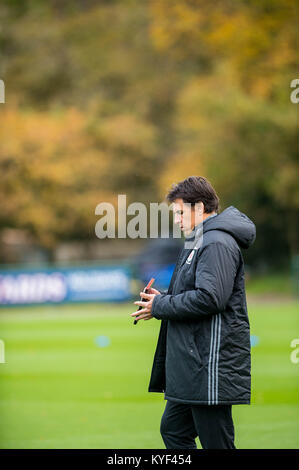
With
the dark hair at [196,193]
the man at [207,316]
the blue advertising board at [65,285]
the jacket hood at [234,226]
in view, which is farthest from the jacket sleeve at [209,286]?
the blue advertising board at [65,285]

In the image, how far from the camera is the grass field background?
25.5ft

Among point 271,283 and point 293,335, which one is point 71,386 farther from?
point 271,283

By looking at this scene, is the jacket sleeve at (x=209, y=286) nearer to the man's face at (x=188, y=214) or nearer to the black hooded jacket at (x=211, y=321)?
the black hooded jacket at (x=211, y=321)

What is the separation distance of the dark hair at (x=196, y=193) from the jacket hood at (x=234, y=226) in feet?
0.36

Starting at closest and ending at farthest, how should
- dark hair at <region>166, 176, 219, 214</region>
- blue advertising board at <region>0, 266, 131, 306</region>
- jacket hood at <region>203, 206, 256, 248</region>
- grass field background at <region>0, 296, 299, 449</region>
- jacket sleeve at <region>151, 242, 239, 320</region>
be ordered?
jacket sleeve at <region>151, 242, 239, 320</region> < jacket hood at <region>203, 206, 256, 248</region> < dark hair at <region>166, 176, 219, 214</region> < grass field background at <region>0, 296, 299, 449</region> < blue advertising board at <region>0, 266, 131, 306</region>

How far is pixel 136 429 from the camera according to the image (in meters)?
8.12

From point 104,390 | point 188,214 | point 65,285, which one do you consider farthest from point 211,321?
point 65,285

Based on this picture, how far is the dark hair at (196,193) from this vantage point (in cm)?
507

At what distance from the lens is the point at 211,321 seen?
488cm

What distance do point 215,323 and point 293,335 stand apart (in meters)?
12.9

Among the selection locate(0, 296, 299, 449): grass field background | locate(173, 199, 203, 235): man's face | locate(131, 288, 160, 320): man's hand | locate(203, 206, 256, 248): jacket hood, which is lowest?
locate(0, 296, 299, 449): grass field background

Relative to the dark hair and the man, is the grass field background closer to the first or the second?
the man

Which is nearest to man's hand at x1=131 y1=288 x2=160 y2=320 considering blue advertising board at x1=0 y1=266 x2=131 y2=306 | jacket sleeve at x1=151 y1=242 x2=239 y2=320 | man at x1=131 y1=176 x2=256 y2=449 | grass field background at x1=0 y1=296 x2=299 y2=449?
man at x1=131 y1=176 x2=256 y2=449

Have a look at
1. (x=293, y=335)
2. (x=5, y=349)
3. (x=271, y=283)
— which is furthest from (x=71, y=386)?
(x=271, y=283)
